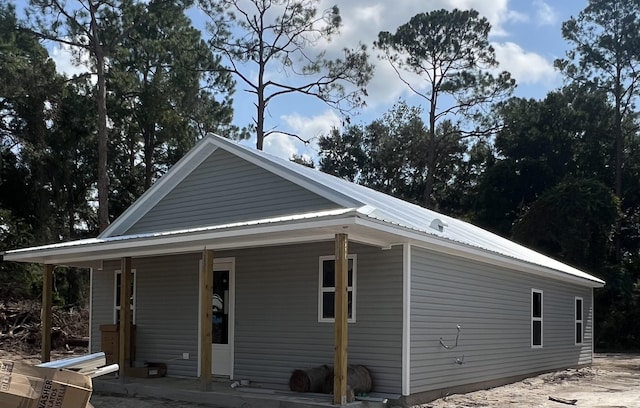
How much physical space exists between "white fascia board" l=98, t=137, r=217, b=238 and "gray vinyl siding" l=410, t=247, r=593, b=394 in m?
4.93

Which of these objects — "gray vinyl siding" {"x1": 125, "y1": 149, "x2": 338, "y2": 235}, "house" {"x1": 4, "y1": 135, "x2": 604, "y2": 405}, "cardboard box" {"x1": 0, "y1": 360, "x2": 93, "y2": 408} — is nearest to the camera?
"cardboard box" {"x1": 0, "y1": 360, "x2": 93, "y2": 408}

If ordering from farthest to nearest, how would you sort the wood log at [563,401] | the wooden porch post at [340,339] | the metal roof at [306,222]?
1. the wood log at [563,401]
2. the metal roof at [306,222]
3. the wooden porch post at [340,339]

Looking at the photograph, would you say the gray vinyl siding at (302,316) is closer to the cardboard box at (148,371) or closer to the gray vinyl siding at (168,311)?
the gray vinyl siding at (168,311)

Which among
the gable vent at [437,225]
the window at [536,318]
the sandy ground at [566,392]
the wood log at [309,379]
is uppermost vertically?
the gable vent at [437,225]

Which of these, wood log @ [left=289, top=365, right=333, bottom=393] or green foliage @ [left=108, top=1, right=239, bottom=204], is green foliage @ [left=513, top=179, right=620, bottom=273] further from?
wood log @ [left=289, top=365, right=333, bottom=393]

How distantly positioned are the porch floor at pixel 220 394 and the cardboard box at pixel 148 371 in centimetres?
20

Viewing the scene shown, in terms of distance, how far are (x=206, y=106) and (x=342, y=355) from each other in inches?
900

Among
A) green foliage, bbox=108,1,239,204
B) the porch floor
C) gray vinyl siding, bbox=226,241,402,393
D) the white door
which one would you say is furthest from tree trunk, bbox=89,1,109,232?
gray vinyl siding, bbox=226,241,402,393

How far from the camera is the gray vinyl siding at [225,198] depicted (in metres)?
12.1

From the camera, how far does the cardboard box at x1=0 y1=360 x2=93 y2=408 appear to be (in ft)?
17.8

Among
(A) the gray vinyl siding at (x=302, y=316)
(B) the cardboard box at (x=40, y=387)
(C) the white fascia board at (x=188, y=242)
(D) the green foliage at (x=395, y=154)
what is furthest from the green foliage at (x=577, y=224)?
(B) the cardboard box at (x=40, y=387)

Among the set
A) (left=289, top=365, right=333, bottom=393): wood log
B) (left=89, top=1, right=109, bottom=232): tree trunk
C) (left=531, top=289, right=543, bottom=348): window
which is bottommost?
(left=289, top=365, right=333, bottom=393): wood log

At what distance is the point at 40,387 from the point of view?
18.2 ft

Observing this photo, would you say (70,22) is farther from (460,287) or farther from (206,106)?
(460,287)
